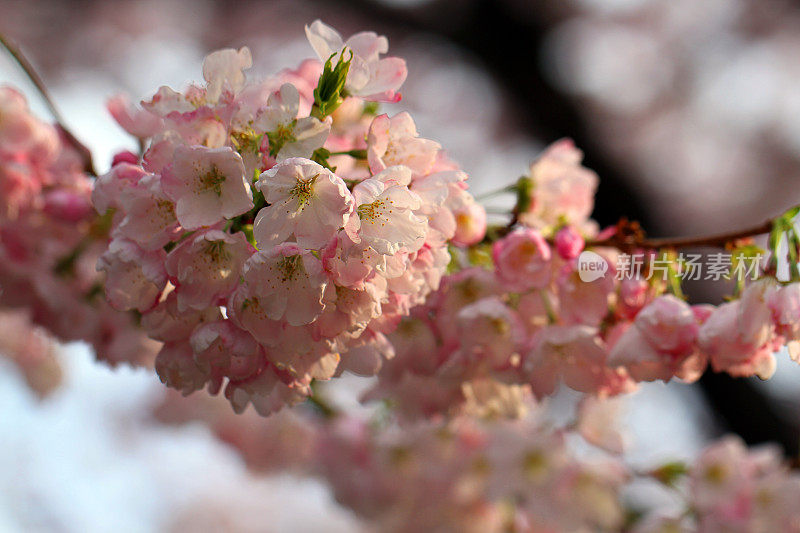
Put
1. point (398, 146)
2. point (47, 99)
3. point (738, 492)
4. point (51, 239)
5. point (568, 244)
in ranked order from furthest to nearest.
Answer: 1. point (738, 492)
2. point (51, 239)
3. point (47, 99)
4. point (568, 244)
5. point (398, 146)

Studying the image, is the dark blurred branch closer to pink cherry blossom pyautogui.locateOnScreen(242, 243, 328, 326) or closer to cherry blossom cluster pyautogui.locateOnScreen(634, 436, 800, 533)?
pink cherry blossom pyautogui.locateOnScreen(242, 243, 328, 326)

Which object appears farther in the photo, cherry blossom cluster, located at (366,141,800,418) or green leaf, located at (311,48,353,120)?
cherry blossom cluster, located at (366,141,800,418)

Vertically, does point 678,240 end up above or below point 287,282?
above

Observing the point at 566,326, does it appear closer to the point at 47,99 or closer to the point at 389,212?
the point at 389,212

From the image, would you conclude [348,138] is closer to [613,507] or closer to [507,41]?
[613,507]

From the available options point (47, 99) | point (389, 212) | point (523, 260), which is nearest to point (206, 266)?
point (389, 212)

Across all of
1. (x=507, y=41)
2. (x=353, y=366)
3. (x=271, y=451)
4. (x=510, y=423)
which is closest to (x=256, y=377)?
(x=353, y=366)

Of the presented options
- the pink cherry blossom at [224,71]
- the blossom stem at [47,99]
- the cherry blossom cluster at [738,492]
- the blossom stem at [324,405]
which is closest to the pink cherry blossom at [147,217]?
the pink cherry blossom at [224,71]

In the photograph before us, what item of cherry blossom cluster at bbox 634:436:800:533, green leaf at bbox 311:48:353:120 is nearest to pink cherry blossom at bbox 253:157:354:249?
green leaf at bbox 311:48:353:120

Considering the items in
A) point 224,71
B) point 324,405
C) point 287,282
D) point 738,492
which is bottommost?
point 287,282
